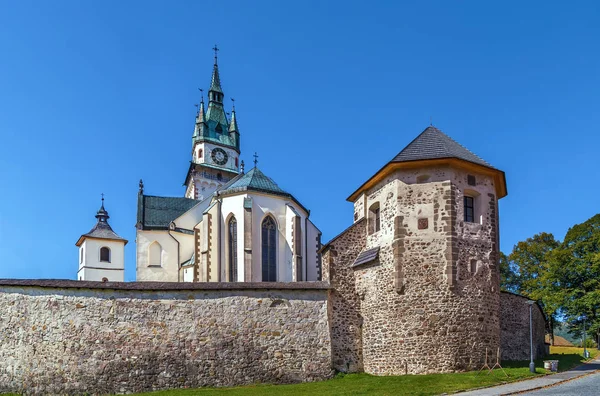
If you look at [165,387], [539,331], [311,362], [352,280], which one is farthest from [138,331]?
[539,331]

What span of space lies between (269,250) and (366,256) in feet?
40.3

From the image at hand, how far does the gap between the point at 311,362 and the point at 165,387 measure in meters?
5.04

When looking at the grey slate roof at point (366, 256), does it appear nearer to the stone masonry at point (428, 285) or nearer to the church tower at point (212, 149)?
the stone masonry at point (428, 285)

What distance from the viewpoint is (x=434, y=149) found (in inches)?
727

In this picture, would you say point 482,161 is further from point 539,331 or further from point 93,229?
point 93,229

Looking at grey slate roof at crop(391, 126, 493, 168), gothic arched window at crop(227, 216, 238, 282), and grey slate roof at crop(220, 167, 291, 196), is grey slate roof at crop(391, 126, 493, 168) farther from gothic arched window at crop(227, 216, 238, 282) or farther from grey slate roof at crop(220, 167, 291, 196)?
gothic arched window at crop(227, 216, 238, 282)

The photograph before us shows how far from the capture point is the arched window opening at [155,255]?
36.8m

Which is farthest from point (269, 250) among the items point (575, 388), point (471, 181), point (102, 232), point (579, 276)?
point (579, 276)

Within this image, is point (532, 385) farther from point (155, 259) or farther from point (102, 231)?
point (102, 231)

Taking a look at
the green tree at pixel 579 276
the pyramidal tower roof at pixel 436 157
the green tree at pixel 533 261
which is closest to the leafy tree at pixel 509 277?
the green tree at pixel 533 261

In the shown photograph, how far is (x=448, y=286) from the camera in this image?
1733cm

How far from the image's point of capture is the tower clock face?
53188 millimetres

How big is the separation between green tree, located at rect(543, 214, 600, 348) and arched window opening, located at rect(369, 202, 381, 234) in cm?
2162

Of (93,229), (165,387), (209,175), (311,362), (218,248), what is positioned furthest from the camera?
(209,175)
